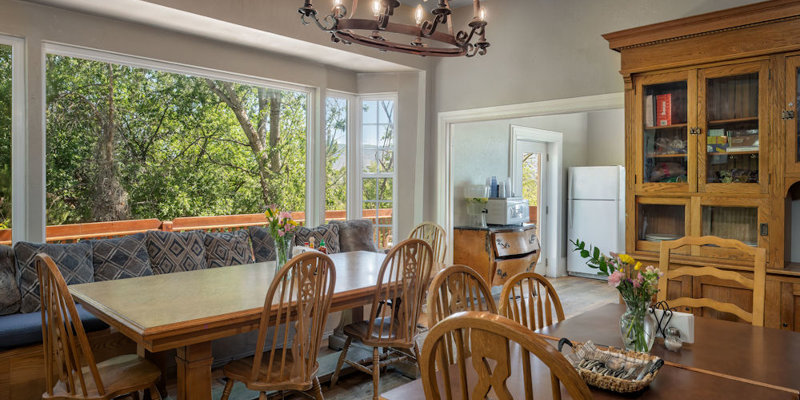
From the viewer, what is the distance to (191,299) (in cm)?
234

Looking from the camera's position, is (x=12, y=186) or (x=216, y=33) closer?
(x=12, y=186)

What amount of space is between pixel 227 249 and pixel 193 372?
189 centimetres

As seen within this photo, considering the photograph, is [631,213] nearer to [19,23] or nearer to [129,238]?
[129,238]

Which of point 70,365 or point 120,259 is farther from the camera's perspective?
point 120,259

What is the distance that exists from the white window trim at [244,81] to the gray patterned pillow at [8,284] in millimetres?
601

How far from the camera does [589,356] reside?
4.56 ft

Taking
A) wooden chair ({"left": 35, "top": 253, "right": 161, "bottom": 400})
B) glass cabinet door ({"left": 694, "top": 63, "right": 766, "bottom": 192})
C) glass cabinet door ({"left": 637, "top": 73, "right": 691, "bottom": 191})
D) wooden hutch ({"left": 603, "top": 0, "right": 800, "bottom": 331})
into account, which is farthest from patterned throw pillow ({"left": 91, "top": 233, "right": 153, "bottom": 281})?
glass cabinet door ({"left": 694, "top": 63, "right": 766, "bottom": 192})

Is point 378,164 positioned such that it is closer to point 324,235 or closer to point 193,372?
point 324,235

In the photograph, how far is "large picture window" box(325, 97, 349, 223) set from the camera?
5.04 meters

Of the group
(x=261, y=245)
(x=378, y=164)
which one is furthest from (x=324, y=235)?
(x=378, y=164)

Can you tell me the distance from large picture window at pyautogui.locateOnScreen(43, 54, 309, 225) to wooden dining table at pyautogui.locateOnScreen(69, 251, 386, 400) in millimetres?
1201

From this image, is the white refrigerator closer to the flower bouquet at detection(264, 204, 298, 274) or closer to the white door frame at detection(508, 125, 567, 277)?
the white door frame at detection(508, 125, 567, 277)

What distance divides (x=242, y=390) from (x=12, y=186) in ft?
6.49

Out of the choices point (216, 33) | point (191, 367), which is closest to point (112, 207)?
point (216, 33)
